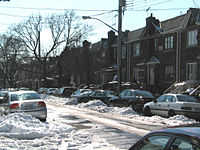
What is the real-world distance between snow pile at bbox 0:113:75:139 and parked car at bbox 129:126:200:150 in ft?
21.8

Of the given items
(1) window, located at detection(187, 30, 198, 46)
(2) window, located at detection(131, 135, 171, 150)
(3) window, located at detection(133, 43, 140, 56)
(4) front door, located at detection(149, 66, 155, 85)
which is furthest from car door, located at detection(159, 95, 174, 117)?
(3) window, located at detection(133, 43, 140, 56)

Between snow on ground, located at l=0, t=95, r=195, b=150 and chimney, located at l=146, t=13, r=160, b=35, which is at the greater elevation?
chimney, located at l=146, t=13, r=160, b=35

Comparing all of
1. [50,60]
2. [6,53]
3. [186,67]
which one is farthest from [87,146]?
[6,53]

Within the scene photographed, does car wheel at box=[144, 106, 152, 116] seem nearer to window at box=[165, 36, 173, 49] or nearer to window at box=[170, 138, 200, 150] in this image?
window at box=[170, 138, 200, 150]

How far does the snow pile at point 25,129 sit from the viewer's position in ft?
33.1

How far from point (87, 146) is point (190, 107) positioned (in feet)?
25.2

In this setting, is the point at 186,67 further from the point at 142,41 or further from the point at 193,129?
the point at 193,129

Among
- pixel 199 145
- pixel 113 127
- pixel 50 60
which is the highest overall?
pixel 50 60

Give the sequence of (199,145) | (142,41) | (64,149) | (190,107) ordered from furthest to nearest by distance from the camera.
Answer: (142,41) < (190,107) < (64,149) < (199,145)

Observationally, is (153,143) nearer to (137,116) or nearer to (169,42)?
(137,116)

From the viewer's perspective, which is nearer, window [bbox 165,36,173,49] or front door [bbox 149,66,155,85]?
window [bbox 165,36,173,49]

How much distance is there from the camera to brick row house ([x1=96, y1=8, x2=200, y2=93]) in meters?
29.1

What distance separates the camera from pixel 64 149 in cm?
834

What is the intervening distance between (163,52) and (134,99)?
14705 millimetres
